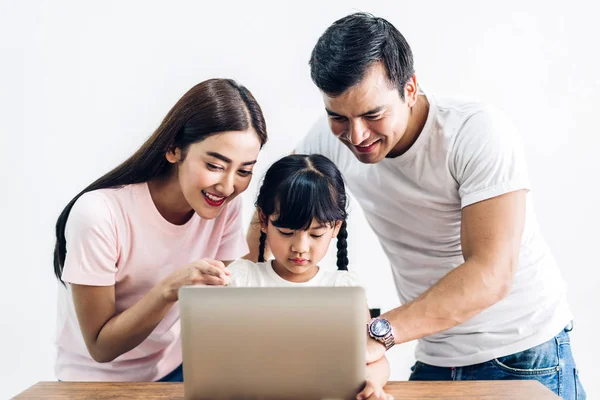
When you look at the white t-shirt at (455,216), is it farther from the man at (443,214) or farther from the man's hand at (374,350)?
the man's hand at (374,350)

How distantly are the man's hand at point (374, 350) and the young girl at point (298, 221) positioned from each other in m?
0.34

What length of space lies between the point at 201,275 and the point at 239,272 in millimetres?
295

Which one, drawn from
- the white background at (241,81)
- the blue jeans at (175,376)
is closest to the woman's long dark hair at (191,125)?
the blue jeans at (175,376)

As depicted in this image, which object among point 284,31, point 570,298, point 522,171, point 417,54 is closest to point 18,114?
point 284,31

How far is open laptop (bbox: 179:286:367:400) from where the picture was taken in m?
1.39

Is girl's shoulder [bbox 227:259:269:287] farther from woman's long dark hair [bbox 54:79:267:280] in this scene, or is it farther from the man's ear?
the man's ear

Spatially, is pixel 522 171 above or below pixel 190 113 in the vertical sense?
below

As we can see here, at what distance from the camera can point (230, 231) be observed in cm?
221

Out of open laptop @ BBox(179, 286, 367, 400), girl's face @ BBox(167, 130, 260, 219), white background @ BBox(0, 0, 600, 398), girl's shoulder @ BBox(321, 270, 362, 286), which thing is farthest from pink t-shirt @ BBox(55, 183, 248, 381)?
white background @ BBox(0, 0, 600, 398)

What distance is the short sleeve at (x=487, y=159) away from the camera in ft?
6.00

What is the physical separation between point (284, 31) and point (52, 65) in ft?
3.41

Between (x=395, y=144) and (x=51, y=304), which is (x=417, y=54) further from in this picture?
(x=51, y=304)

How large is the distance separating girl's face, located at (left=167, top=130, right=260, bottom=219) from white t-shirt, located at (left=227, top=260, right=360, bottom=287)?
17 centimetres

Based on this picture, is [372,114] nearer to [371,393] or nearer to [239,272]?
[239,272]
